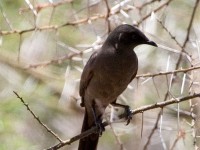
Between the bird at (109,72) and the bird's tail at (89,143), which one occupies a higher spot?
the bird at (109,72)

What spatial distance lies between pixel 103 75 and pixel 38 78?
1467 mm

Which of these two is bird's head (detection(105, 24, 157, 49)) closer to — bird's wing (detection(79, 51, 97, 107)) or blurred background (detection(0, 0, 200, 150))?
bird's wing (detection(79, 51, 97, 107))

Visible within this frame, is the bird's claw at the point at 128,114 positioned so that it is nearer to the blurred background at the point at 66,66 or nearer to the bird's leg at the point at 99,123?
the bird's leg at the point at 99,123

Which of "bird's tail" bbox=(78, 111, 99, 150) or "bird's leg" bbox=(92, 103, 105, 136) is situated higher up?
"bird's leg" bbox=(92, 103, 105, 136)

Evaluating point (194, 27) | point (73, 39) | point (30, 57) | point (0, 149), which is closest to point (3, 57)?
point (30, 57)

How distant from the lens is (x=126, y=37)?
4879mm

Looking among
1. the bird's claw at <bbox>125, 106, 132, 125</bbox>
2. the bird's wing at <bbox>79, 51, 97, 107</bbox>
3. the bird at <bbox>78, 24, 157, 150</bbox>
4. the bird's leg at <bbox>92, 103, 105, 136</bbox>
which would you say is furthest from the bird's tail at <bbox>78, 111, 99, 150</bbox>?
the bird's wing at <bbox>79, 51, 97, 107</bbox>

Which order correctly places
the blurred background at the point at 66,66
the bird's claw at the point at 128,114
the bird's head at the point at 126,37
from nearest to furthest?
the bird's head at the point at 126,37, the bird's claw at the point at 128,114, the blurred background at the point at 66,66

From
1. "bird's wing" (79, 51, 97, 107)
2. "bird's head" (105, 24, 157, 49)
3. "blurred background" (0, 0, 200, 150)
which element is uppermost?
"bird's head" (105, 24, 157, 49)

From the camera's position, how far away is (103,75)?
16.0 feet

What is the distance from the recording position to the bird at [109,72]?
4.86 m

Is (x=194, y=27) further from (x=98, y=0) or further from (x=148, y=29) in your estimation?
(x=98, y=0)

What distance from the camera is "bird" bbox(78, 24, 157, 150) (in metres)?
4.86

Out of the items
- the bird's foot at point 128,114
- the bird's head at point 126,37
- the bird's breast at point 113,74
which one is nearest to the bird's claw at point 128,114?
the bird's foot at point 128,114
